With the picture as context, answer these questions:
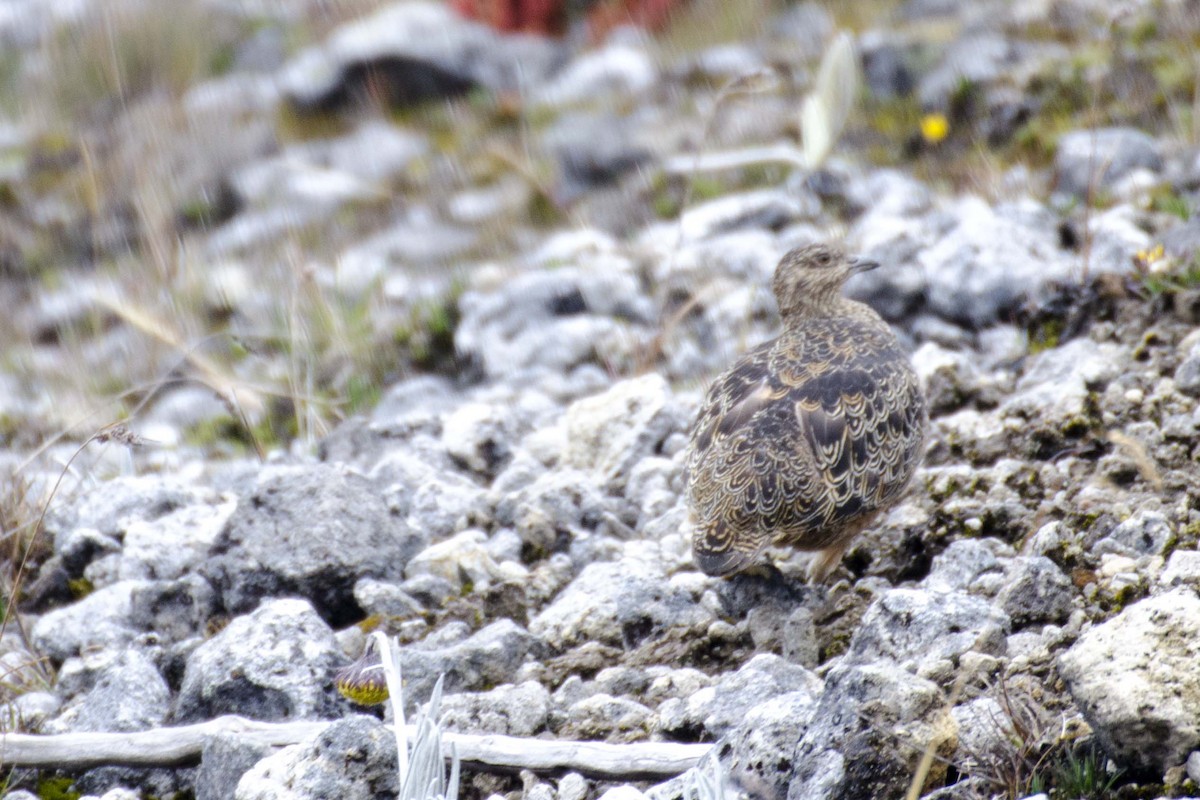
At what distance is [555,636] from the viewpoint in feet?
16.0

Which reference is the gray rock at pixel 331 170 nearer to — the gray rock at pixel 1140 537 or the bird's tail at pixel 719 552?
the bird's tail at pixel 719 552

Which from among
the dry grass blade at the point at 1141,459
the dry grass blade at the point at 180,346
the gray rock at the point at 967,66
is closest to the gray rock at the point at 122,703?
the dry grass blade at the point at 180,346

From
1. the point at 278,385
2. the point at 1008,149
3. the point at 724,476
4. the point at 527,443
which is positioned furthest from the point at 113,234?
the point at 724,476

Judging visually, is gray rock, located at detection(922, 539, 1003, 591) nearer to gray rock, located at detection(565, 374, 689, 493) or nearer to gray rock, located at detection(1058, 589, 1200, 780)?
gray rock, located at detection(1058, 589, 1200, 780)

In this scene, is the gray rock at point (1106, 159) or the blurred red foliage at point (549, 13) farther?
the blurred red foliage at point (549, 13)

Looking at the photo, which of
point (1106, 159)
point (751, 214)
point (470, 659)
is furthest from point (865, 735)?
point (751, 214)

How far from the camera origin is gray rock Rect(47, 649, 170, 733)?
450 centimetres

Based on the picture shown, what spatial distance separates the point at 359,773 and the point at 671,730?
86 cm

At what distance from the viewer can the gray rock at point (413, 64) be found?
12.2 m

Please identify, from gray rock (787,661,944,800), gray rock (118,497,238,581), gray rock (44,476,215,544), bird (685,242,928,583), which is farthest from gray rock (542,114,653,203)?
gray rock (787,661,944,800)

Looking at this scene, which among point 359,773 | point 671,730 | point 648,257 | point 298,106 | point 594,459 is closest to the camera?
point 359,773

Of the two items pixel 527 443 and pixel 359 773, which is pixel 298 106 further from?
pixel 359 773

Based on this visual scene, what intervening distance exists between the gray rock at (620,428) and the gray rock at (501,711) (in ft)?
6.39

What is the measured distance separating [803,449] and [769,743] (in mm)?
1625
